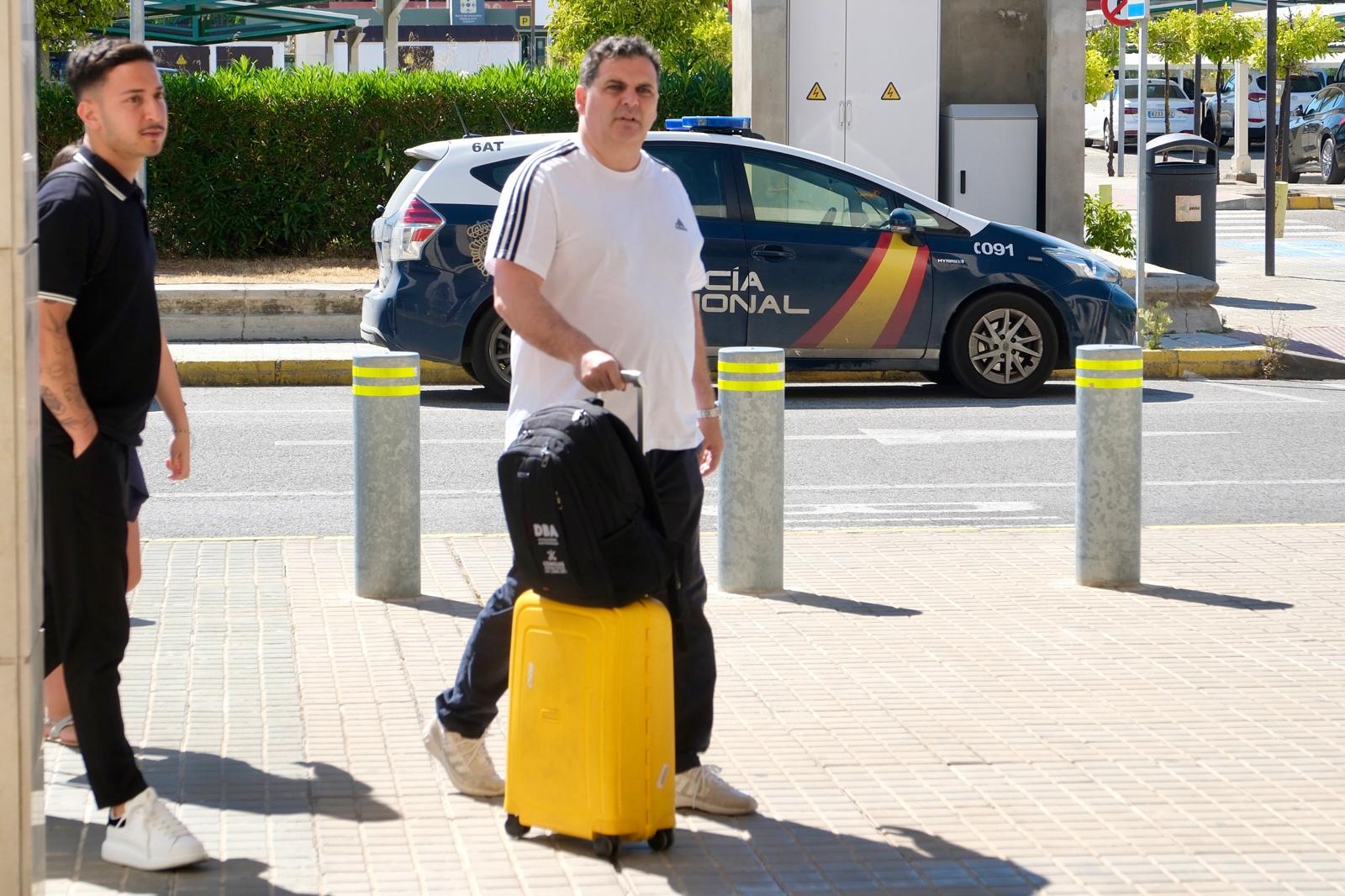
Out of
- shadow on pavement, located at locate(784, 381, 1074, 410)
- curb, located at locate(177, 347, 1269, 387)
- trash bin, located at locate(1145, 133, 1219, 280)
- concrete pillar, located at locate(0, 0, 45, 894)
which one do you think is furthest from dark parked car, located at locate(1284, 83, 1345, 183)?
concrete pillar, located at locate(0, 0, 45, 894)

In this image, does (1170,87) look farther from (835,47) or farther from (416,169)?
(416,169)

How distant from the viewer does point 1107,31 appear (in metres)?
42.1

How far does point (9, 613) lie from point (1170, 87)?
44500 millimetres

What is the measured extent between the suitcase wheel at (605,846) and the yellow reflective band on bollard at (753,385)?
9.64 feet

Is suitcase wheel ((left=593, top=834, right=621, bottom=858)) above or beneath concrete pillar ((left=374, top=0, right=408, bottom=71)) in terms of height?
beneath

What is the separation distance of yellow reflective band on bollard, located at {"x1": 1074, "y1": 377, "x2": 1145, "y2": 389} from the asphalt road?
174cm

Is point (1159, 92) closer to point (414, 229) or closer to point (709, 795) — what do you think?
point (414, 229)

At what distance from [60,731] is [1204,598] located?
4.05 m

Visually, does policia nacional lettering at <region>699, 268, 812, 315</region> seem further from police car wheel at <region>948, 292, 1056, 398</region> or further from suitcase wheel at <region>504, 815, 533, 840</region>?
suitcase wheel at <region>504, 815, 533, 840</region>

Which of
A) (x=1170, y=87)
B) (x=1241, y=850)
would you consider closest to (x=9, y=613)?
(x=1241, y=850)

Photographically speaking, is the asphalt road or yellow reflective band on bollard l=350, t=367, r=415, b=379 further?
the asphalt road

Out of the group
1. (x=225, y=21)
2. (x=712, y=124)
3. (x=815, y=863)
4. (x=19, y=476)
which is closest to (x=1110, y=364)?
(x=815, y=863)

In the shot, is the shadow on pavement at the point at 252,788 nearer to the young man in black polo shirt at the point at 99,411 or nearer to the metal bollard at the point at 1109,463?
the young man in black polo shirt at the point at 99,411

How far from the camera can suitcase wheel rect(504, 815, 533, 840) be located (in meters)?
4.36
